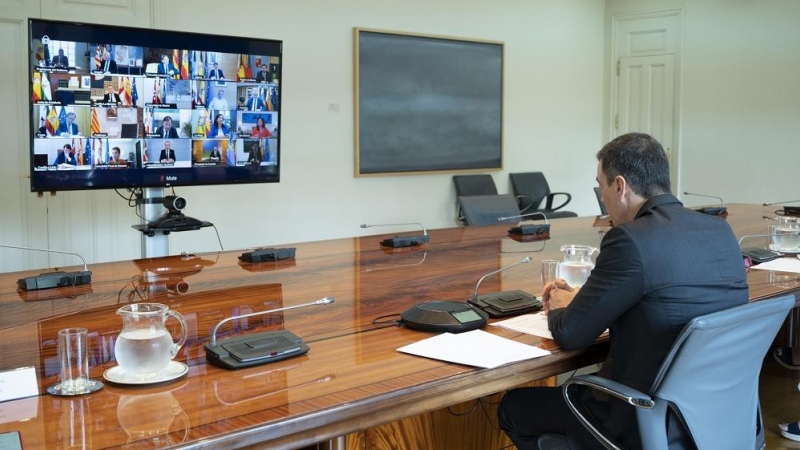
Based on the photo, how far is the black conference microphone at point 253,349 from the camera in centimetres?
171

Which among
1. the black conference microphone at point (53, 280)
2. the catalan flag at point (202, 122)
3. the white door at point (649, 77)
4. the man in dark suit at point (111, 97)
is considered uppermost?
the white door at point (649, 77)

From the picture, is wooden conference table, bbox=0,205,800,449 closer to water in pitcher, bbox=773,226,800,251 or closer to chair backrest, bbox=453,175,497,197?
water in pitcher, bbox=773,226,800,251

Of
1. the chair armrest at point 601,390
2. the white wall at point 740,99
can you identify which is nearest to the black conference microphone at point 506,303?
the chair armrest at point 601,390

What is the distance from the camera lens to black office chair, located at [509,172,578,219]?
754 centimetres

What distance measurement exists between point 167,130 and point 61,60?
1.83 ft

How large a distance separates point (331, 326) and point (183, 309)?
18.6 inches

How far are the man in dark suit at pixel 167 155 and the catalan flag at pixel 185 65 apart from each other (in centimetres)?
33

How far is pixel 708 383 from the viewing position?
5.79 ft

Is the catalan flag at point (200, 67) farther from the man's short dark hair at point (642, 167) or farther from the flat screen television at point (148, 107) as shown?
the man's short dark hair at point (642, 167)

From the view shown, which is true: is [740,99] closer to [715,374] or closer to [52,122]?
[52,122]

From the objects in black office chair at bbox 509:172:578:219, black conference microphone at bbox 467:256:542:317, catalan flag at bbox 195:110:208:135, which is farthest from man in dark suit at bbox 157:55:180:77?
A: black office chair at bbox 509:172:578:219

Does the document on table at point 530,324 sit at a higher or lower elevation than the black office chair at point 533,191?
lower

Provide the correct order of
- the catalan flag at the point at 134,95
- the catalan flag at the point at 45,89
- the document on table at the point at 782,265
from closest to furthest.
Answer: the document on table at the point at 782,265, the catalan flag at the point at 45,89, the catalan flag at the point at 134,95

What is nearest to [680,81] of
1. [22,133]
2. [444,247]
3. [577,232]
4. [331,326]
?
[577,232]
